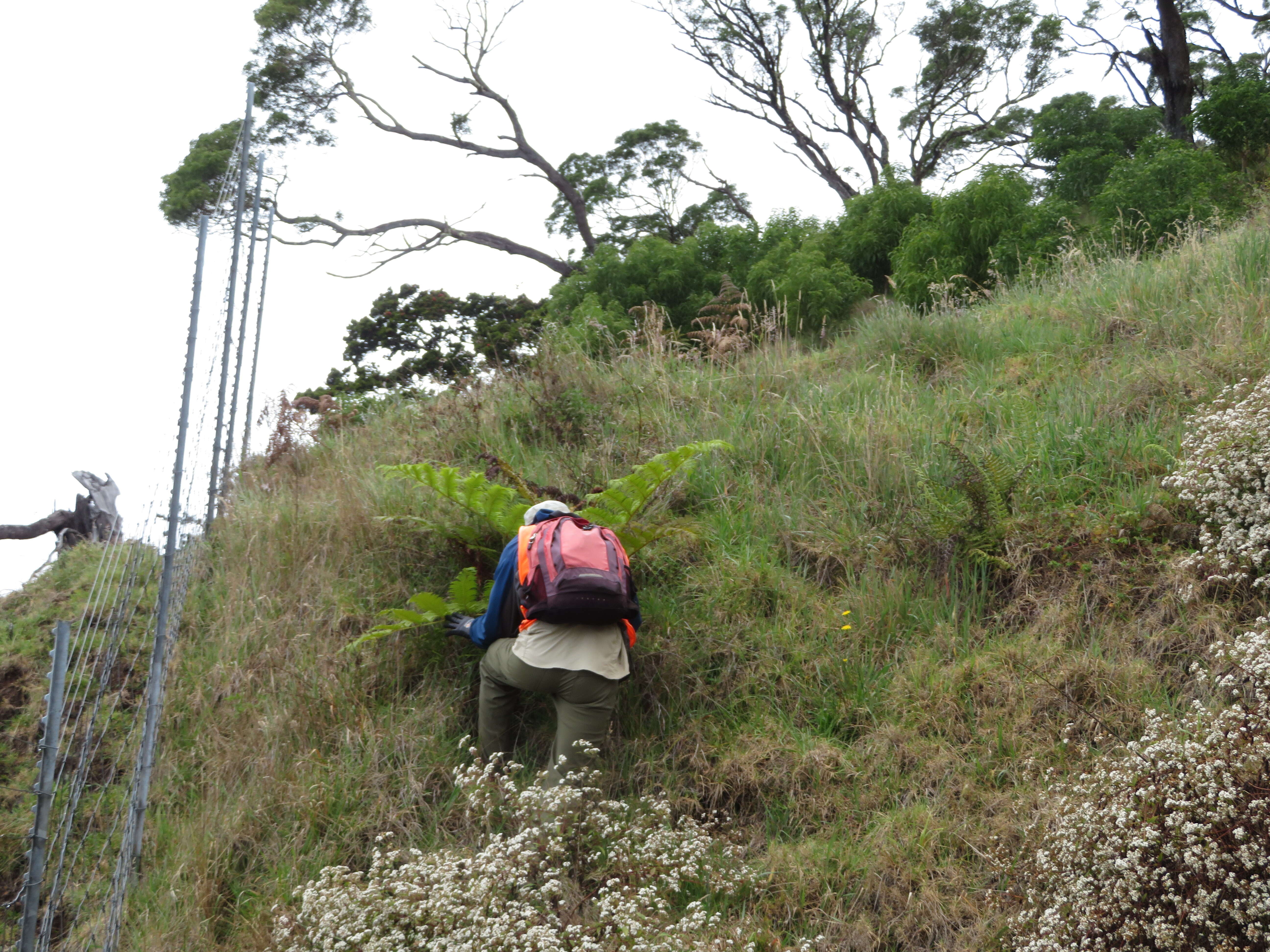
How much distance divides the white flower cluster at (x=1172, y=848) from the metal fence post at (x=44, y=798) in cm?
399

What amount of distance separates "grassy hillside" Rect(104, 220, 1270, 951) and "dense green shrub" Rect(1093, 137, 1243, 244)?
395cm

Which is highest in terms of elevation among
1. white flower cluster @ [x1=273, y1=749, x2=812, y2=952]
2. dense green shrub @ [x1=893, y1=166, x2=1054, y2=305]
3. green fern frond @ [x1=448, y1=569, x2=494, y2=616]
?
dense green shrub @ [x1=893, y1=166, x2=1054, y2=305]

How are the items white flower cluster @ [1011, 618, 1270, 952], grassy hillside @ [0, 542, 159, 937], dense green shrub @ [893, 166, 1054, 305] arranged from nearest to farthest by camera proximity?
white flower cluster @ [1011, 618, 1270, 952] → grassy hillside @ [0, 542, 159, 937] → dense green shrub @ [893, 166, 1054, 305]

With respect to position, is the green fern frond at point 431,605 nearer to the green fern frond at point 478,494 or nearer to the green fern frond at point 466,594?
the green fern frond at point 466,594

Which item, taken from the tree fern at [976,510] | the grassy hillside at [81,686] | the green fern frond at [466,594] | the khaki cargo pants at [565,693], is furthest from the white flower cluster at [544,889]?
the tree fern at [976,510]

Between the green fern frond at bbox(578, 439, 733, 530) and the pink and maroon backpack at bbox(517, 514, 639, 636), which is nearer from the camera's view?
the pink and maroon backpack at bbox(517, 514, 639, 636)

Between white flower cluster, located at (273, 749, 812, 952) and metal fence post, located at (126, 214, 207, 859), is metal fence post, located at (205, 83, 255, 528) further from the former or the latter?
→ white flower cluster, located at (273, 749, 812, 952)

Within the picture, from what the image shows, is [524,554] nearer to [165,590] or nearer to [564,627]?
[564,627]

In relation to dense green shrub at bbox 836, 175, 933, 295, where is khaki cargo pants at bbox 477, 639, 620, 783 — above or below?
below

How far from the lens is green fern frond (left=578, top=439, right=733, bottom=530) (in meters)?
6.31

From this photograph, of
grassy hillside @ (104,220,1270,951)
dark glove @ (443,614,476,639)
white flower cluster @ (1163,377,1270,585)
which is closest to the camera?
grassy hillside @ (104,220,1270,951)

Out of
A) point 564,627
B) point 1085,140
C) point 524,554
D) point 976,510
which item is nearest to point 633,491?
point 524,554

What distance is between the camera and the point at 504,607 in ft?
18.6

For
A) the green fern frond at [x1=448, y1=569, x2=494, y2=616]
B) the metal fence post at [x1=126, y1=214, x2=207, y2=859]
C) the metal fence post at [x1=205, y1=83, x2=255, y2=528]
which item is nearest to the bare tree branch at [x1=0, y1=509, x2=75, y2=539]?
the metal fence post at [x1=205, y1=83, x2=255, y2=528]
